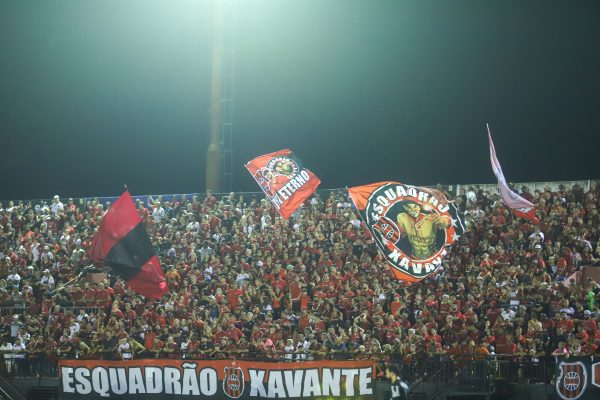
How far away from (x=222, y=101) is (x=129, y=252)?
15.7 metres

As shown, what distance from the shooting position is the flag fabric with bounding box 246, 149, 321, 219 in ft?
97.6

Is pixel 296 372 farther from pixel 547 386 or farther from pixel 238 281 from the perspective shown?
pixel 238 281

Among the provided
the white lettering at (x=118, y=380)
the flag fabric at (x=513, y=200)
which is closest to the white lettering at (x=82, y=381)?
the white lettering at (x=118, y=380)

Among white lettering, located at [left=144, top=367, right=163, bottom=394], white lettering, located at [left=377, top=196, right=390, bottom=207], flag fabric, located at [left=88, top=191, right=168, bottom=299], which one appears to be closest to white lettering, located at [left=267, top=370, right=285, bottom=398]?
white lettering, located at [left=144, top=367, right=163, bottom=394]

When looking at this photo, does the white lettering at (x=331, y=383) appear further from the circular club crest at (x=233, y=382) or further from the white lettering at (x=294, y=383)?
the circular club crest at (x=233, y=382)

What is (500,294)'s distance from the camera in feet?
81.0

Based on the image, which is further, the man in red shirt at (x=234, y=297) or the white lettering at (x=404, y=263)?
the man in red shirt at (x=234, y=297)

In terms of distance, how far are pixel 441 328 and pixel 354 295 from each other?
9.59ft

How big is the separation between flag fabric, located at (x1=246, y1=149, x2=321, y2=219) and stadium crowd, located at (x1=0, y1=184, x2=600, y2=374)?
86 centimetres

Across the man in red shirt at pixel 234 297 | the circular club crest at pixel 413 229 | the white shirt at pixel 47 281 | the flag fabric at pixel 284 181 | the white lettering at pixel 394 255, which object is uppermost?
the flag fabric at pixel 284 181

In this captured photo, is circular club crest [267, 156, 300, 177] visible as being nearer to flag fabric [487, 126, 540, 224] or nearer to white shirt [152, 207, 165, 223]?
white shirt [152, 207, 165, 223]

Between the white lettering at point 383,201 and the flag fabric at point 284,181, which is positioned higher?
the flag fabric at point 284,181

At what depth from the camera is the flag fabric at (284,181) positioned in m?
29.7

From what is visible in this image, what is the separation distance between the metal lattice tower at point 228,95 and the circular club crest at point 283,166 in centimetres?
789
